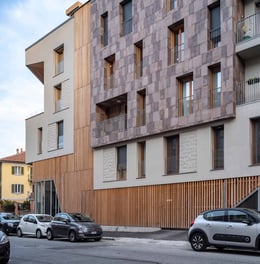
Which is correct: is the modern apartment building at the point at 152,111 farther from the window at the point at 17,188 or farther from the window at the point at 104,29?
the window at the point at 17,188

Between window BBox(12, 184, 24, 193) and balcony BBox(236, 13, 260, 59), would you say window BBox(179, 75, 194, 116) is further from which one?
window BBox(12, 184, 24, 193)

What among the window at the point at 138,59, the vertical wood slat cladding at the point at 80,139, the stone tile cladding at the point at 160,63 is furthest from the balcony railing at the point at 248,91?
the vertical wood slat cladding at the point at 80,139

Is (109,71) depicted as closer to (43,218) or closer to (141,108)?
(141,108)

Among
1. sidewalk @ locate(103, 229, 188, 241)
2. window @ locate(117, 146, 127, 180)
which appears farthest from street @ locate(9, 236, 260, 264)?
window @ locate(117, 146, 127, 180)

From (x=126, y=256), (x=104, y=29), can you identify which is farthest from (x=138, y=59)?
(x=126, y=256)

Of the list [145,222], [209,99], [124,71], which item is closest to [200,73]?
[209,99]

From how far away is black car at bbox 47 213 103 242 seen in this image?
78.1 feet

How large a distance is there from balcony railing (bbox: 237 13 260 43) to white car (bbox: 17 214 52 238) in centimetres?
1450

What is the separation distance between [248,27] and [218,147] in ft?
A: 19.7

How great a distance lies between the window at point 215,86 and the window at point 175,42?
2701 millimetres

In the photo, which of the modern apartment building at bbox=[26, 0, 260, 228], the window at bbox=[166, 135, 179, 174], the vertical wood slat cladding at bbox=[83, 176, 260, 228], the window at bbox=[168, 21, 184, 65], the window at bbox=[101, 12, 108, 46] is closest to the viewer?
the vertical wood slat cladding at bbox=[83, 176, 260, 228]

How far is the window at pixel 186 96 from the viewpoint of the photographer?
85.6 ft

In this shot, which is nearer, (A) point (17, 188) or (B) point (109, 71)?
(B) point (109, 71)

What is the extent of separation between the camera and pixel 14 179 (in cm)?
7456
